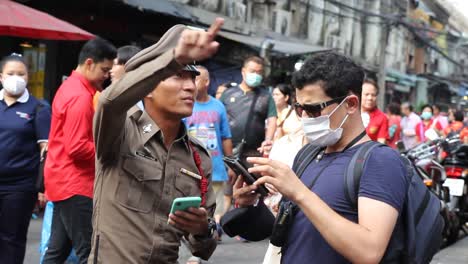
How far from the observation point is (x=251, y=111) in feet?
30.9

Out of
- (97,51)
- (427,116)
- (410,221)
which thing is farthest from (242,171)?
(427,116)

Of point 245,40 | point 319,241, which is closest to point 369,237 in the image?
point 319,241

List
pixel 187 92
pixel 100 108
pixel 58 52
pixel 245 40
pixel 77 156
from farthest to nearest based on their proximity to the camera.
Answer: pixel 245 40, pixel 58 52, pixel 77 156, pixel 187 92, pixel 100 108

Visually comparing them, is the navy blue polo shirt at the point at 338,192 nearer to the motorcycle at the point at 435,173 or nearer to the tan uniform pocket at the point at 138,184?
the tan uniform pocket at the point at 138,184

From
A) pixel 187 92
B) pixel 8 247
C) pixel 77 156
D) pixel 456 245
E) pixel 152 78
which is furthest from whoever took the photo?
pixel 456 245

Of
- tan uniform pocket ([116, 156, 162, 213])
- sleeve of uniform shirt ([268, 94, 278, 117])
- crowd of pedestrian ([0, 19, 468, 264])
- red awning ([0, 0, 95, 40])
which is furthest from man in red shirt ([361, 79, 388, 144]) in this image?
tan uniform pocket ([116, 156, 162, 213])

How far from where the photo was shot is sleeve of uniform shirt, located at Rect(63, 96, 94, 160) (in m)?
5.38

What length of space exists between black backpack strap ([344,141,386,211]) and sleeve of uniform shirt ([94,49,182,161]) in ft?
2.53

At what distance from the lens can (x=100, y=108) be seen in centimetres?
296

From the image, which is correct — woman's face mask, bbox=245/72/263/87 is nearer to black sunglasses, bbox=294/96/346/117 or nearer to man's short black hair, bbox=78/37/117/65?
man's short black hair, bbox=78/37/117/65

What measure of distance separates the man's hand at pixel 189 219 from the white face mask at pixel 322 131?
1.72 ft

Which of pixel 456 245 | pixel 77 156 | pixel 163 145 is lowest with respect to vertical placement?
pixel 456 245

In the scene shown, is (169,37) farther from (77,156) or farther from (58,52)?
(58,52)

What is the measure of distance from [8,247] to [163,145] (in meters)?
3.12
